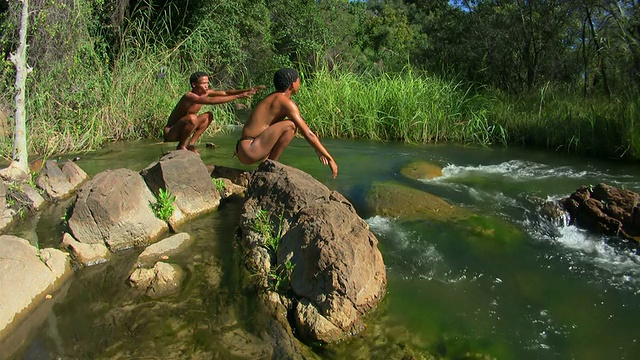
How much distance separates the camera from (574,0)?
10312mm

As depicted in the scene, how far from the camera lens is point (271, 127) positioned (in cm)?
471

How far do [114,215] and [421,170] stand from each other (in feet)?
12.9

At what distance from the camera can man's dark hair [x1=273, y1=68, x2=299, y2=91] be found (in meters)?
4.60

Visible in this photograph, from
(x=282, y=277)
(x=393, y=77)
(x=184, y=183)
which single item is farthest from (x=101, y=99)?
(x=282, y=277)

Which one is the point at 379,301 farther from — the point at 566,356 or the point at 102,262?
the point at 102,262

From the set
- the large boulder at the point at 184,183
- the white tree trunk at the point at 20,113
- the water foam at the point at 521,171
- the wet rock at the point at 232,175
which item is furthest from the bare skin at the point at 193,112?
the water foam at the point at 521,171

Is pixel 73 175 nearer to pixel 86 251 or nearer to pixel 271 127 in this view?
pixel 86 251

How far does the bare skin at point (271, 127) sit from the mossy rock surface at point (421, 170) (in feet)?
5.95

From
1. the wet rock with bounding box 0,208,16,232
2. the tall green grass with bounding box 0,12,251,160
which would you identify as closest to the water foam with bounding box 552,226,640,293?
the wet rock with bounding box 0,208,16,232

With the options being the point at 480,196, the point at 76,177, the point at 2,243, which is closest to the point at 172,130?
the point at 76,177

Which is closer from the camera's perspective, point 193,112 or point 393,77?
point 193,112

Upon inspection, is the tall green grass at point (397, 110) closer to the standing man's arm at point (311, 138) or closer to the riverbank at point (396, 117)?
the riverbank at point (396, 117)

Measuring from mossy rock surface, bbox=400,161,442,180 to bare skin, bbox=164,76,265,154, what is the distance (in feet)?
7.91

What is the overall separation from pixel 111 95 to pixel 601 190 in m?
7.39
